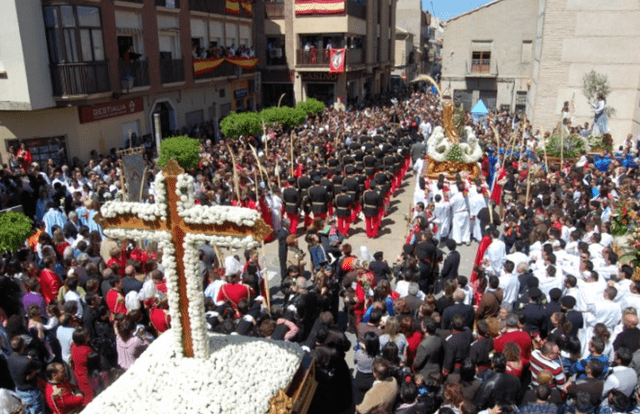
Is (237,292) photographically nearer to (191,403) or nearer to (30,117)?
(191,403)

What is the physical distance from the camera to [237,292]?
289 inches

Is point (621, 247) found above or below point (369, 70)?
below

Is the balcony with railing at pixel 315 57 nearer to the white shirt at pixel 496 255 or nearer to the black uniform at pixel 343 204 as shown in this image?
the black uniform at pixel 343 204

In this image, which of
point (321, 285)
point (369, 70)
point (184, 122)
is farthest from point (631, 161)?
point (369, 70)

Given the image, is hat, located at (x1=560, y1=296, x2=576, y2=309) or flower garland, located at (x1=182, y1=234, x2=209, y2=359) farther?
hat, located at (x1=560, y1=296, x2=576, y2=309)

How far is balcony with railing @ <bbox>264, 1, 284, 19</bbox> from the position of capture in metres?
33.2

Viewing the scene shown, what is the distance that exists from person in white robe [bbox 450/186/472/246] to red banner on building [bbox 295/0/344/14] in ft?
70.3

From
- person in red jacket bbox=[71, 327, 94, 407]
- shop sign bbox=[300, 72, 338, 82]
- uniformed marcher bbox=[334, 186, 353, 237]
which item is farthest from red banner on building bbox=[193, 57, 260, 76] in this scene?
person in red jacket bbox=[71, 327, 94, 407]

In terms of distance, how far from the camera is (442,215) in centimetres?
1295

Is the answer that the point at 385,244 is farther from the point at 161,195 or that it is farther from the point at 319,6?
the point at 319,6

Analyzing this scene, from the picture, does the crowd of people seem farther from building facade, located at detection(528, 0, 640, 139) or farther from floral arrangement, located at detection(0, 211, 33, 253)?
building facade, located at detection(528, 0, 640, 139)

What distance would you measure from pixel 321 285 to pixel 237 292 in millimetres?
1207

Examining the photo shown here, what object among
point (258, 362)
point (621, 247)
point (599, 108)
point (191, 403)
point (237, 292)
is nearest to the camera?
point (191, 403)

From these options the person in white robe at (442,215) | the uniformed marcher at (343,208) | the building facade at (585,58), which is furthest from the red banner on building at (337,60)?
the person in white robe at (442,215)
